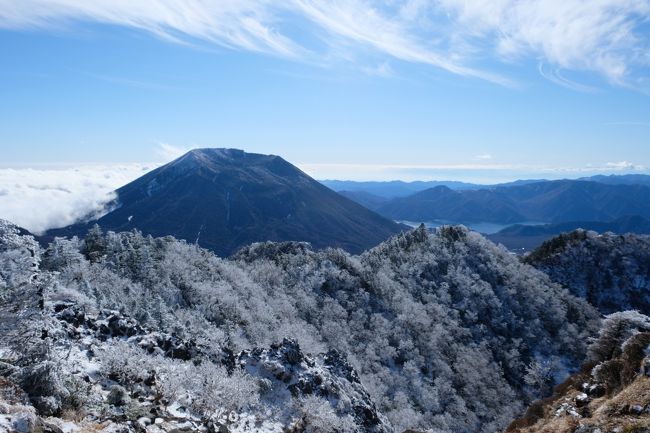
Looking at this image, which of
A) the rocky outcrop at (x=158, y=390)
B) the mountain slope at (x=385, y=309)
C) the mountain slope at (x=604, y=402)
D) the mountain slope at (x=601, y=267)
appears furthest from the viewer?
the mountain slope at (x=601, y=267)

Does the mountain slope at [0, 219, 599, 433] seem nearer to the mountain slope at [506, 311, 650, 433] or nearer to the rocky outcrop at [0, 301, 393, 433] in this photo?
the rocky outcrop at [0, 301, 393, 433]

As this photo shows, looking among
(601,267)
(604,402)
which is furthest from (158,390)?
(601,267)

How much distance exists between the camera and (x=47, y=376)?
76.1 feet

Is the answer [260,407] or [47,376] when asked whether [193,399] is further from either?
[47,376]

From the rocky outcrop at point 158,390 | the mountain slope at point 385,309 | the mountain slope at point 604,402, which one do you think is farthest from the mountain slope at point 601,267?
the rocky outcrop at point 158,390

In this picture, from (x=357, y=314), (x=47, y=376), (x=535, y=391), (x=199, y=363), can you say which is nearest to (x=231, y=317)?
(x=357, y=314)

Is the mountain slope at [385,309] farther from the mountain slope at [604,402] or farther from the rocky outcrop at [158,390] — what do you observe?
the mountain slope at [604,402]

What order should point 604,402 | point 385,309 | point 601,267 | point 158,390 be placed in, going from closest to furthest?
point 604,402 → point 158,390 → point 385,309 → point 601,267

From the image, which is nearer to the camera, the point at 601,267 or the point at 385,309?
the point at 385,309

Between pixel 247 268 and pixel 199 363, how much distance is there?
317ft

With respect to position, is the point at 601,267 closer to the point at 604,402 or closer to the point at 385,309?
the point at 385,309

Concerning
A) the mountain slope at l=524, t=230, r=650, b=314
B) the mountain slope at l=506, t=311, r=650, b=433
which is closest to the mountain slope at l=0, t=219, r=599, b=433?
the mountain slope at l=506, t=311, r=650, b=433

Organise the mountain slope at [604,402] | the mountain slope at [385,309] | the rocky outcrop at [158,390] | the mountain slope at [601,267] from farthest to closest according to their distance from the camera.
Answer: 1. the mountain slope at [601,267]
2. the mountain slope at [385,309]
3. the rocky outcrop at [158,390]
4. the mountain slope at [604,402]

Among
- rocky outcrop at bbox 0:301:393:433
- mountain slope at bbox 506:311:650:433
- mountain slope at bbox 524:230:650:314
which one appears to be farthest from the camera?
mountain slope at bbox 524:230:650:314
